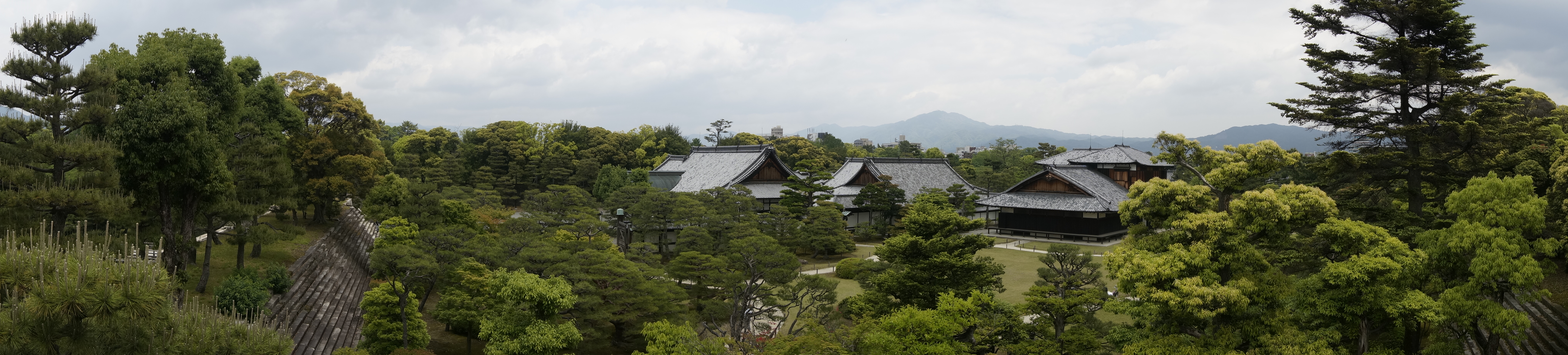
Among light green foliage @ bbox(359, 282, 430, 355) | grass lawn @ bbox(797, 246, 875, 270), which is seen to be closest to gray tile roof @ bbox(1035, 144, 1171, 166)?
grass lawn @ bbox(797, 246, 875, 270)

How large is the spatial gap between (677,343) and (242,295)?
1090cm

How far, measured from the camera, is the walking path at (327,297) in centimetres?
1656

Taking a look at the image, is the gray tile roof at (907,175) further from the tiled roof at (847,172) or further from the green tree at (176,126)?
the green tree at (176,126)

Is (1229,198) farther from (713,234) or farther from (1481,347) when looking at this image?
(713,234)

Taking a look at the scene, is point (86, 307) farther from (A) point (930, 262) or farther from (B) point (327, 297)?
(B) point (327, 297)

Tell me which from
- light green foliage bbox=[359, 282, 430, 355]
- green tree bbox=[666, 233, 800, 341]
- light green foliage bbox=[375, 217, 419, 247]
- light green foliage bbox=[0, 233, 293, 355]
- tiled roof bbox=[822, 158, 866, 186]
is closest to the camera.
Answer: light green foliage bbox=[0, 233, 293, 355]

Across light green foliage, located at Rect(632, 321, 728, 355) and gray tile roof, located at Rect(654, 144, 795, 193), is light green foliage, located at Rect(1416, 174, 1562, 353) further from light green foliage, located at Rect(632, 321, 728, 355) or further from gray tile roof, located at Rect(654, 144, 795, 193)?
gray tile roof, located at Rect(654, 144, 795, 193)

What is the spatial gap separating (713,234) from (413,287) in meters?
9.90

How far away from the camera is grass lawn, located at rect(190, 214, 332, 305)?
16.9 meters

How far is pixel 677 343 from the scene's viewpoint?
1152cm

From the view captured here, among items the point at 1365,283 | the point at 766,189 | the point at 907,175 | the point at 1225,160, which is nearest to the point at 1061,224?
the point at 907,175

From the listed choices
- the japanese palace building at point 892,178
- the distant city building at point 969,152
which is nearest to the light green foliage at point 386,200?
the japanese palace building at point 892,178

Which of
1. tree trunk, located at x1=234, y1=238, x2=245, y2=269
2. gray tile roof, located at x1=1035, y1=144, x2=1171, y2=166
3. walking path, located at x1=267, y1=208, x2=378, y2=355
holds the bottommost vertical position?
walking path, located at x1=267, y1=208, x2=378, y2=355

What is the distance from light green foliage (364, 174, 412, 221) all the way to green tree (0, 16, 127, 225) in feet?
35.7
